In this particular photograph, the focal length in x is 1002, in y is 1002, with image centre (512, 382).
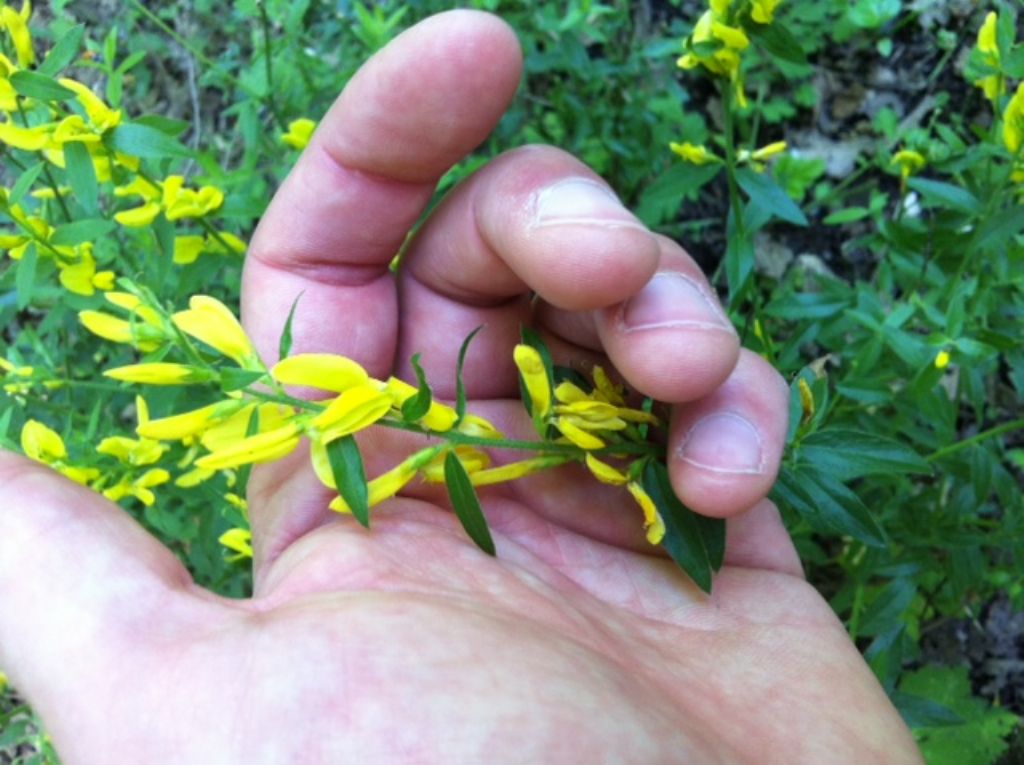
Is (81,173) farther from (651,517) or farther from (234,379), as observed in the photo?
(651,517)

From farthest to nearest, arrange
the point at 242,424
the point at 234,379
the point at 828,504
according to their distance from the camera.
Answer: the point at 828,504 → the point at 242,424 → the point at 234,379

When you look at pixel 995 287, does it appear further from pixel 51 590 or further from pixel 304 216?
pixel 51 590

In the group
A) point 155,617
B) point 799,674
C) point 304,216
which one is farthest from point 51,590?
point 799,674

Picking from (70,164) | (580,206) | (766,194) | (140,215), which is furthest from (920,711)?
(70,164)

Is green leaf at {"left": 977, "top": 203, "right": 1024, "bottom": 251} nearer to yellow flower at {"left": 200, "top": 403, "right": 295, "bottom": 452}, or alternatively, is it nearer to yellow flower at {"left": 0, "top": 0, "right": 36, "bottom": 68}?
yellow flower at {"left": 200, "top": 403, "right": 295, "bottom": 452}

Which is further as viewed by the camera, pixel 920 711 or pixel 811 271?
pixel 811 271

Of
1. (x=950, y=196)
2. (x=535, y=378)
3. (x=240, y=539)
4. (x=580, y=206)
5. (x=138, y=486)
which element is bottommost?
(x=240, y=539)

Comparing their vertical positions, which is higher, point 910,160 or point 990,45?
point 990,45
